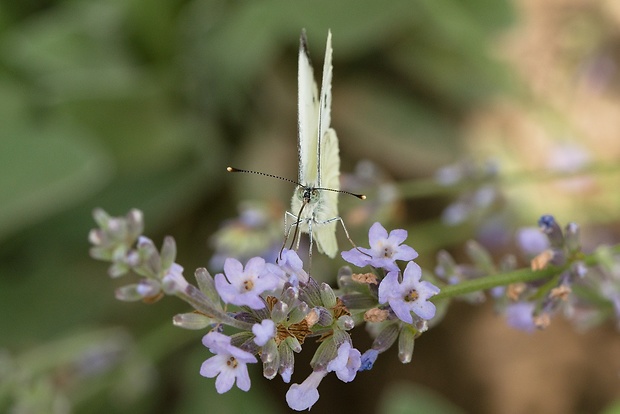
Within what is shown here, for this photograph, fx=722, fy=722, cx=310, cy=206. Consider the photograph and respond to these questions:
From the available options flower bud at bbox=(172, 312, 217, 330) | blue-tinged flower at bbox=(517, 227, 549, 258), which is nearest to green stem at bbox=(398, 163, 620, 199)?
blue-tinged flower at bbox=(517, 227, 549, 258)

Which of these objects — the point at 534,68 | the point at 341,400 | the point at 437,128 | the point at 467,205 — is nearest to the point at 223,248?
the point at 467,205

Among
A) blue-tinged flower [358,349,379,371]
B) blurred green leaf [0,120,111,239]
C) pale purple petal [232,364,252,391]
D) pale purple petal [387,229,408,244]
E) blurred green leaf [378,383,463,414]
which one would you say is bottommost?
blurred green leaf [378,383,463,414]

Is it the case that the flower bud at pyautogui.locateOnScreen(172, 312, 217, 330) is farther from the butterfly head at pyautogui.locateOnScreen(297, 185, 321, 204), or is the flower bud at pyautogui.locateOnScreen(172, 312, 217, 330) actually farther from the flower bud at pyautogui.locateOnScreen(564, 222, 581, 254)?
the flower bud at pyautogui.locateOnScreen(564, 222, 581, 254)

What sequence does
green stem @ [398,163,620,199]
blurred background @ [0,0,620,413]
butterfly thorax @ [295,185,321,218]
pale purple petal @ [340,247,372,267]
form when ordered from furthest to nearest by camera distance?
blurred background @ [0,0,620,413]
green stem @ [398,163,620,199]
butterfly thorax @ [295,185,321,218]
pale purple petal @ [340,247,372,267]

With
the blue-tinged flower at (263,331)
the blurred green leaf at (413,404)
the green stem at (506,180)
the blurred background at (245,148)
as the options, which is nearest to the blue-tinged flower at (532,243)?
the green stem at (506,180)

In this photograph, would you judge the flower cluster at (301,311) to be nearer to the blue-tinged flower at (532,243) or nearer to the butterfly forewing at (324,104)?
the butterfly forewing at (324,104)

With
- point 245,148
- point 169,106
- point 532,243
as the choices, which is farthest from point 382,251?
point 169,106

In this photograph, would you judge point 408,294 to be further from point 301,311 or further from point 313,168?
point 313,168
